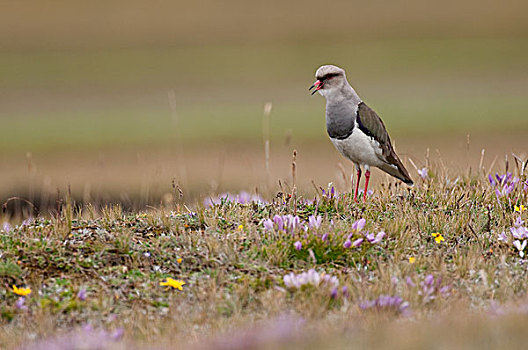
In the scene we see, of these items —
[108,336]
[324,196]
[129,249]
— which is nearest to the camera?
[108,336]

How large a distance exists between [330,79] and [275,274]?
3.20 metres

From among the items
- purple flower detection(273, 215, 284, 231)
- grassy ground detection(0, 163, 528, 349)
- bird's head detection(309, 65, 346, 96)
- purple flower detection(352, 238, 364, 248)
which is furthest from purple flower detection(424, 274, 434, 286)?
bird's head detection(309, 65, 346, 96)

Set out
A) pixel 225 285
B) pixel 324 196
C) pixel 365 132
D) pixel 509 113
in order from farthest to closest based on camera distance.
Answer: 1. pixel 509 113
2. pixel 365 132
3. pixel 324 196
4. pixel 225 285

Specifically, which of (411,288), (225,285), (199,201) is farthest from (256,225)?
(411,288)

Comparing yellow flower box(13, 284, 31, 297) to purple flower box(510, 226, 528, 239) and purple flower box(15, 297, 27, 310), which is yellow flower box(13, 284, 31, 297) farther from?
purple flower box(510, 226, 528, 239)

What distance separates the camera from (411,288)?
520cm

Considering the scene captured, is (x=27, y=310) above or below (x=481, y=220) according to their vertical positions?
below

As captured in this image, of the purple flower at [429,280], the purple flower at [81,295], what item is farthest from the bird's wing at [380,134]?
the purple flower at [81,295]

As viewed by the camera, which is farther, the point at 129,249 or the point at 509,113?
the point at 509,113

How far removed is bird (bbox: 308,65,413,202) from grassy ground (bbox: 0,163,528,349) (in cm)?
96

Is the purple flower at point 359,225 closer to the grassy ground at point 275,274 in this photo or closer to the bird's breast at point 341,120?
the grassy ground at point 275,274

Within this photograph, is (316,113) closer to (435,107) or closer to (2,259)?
(435,107)

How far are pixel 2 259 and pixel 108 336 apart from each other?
5.06 feet

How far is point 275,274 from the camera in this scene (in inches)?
223
